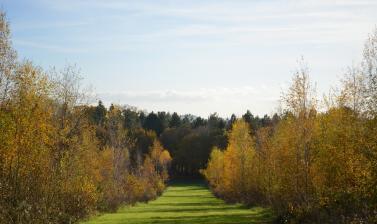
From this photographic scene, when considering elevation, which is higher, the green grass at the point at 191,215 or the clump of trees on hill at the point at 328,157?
the clump of trees on hill at the point at 328,157

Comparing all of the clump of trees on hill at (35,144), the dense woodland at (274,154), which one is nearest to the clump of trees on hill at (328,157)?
the dense woodland at (274,154)

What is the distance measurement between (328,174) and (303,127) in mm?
3606

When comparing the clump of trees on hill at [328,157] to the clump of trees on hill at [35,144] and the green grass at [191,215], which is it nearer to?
the green grass at [191,215]

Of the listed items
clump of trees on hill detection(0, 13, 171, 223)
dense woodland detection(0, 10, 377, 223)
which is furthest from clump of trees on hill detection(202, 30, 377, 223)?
clump of trees on hill detection(0, 13, 171, 223)

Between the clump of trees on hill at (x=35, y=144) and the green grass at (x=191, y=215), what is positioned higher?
the clump of trees on hill at (x=35, y=144)

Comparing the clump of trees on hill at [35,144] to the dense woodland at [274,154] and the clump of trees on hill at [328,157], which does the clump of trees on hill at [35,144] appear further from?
the clump of trees on hill at [328,157]

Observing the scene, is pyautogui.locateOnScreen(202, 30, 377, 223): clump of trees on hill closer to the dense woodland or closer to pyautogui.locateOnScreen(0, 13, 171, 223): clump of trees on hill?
the dense woodland

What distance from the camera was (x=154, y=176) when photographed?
284 feet

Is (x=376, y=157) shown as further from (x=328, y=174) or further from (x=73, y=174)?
(x=73, y=174)

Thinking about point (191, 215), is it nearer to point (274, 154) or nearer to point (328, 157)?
point (274, 154)

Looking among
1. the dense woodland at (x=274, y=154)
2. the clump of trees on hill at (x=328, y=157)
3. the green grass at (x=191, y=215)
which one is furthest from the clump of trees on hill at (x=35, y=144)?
the clump of trees on hill at (x=328, y=157)

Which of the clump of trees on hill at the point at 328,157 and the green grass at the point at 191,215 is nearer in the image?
the clump of trees on hill at the point at 328,157

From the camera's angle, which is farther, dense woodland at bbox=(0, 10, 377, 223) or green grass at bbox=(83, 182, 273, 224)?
green grass at bbox=(83, 182, 273, 224)

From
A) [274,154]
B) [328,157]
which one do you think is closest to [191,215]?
[274,154]
